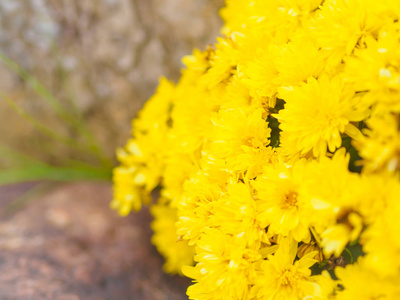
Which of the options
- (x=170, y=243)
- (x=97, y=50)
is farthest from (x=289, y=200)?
(x=97, y=50)

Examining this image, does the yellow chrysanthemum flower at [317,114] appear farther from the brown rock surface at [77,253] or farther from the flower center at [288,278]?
the brown rock surface at [77,253]

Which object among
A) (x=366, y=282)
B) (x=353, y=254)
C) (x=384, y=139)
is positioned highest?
(x=384, y=139)

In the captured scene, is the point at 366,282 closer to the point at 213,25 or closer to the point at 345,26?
the point at 345,26

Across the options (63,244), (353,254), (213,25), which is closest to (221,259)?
(353,254)

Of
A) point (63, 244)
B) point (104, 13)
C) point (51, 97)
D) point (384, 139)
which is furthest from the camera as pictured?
point (51, 97)

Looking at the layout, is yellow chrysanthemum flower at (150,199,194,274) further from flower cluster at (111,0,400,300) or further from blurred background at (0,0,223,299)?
flower cluster at (111,0,400,300)

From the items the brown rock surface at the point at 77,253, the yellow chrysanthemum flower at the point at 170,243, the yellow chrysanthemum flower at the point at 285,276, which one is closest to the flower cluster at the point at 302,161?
the yellow chrysanthemum flower at the point at 285,276
